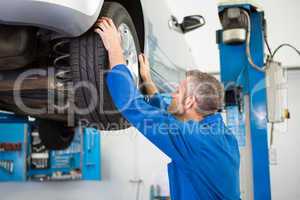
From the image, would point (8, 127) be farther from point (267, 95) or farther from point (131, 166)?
point (267, 95)

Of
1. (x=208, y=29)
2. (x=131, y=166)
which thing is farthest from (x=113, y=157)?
(x=208, y=29)

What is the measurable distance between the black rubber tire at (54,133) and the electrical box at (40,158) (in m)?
1.44

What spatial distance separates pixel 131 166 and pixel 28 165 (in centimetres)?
118

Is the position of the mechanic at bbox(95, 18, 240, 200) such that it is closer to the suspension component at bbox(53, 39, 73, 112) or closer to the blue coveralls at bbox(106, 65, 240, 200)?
the blue coveralls at bbox(106, 65, 240, 200)

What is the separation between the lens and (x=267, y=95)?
6.59 feet

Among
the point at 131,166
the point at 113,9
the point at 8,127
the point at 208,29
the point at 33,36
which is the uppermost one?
the point at 208,29

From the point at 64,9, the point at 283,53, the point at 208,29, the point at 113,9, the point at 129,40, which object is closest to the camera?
the point at 64,9

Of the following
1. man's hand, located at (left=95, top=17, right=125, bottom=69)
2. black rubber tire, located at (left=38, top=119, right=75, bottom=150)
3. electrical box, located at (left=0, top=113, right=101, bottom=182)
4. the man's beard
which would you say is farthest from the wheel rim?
electrical box, located at (left=0, top=113, right=101, bottom=182)

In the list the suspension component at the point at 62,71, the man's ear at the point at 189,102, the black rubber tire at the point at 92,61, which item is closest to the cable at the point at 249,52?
the man's ear at the point at 189,102

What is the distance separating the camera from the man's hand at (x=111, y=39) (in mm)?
1292

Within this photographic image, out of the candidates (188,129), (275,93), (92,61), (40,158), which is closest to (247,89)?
(275,93)

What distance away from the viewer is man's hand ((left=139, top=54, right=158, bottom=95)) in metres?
1.68

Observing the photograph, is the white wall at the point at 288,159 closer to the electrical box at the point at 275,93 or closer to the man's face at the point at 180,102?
the electrical box at the point at 275,93

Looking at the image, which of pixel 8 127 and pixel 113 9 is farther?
pixel 8 127
